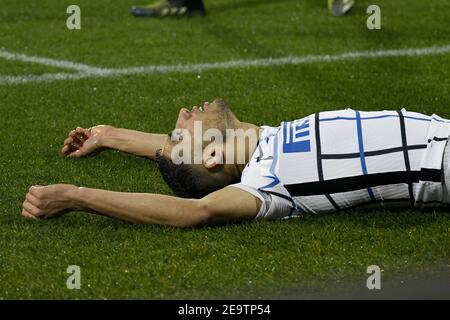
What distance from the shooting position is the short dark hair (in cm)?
585

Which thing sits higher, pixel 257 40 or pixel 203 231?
pixel 257 40

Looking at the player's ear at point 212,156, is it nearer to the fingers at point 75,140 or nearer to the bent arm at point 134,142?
the bent arm at point 134,142

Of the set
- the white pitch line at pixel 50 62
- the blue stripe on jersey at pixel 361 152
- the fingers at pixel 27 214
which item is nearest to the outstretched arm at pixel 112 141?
the fingers at pixel 27 214

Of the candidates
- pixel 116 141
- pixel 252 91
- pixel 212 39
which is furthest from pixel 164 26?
pixel 116 141

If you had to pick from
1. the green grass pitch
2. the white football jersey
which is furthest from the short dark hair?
the green grass pitch

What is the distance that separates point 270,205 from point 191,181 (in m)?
0.41

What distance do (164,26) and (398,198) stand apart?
519 cm

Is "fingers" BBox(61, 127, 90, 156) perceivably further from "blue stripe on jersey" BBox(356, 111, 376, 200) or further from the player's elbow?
"blue stripe on jersey" BBox(356, 111, 376, 200)

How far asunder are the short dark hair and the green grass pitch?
1.03 ft

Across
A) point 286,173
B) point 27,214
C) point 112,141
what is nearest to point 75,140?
point 112,141

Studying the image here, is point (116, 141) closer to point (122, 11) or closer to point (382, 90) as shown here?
point (382, 90)

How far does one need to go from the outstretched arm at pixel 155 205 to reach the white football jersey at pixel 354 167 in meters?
0.12

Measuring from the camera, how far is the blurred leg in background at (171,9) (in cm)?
1088

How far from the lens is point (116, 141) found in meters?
6.76
